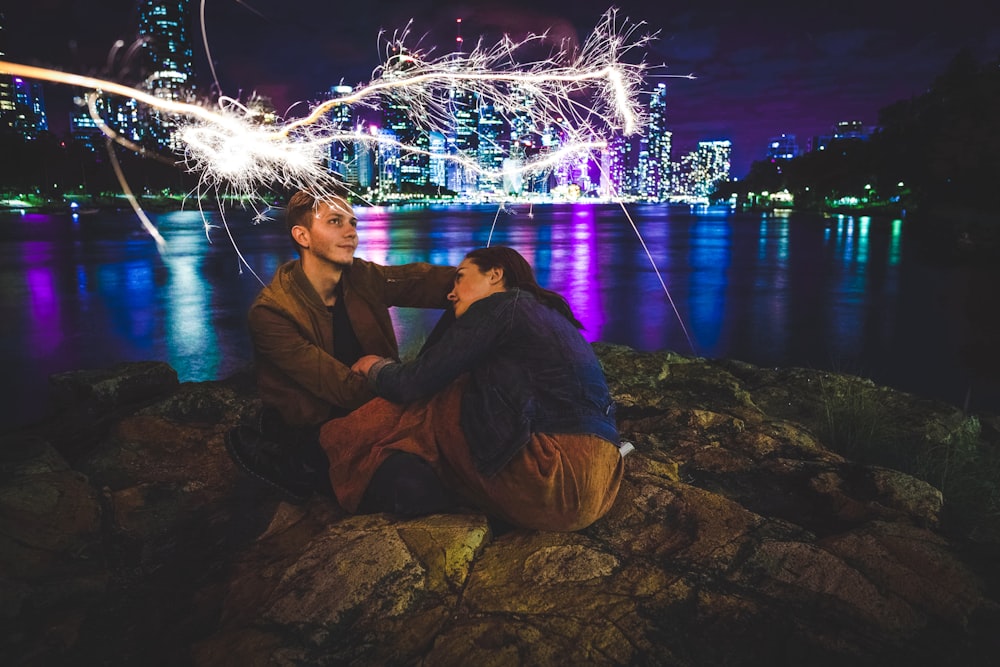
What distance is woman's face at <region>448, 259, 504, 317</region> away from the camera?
2.96 metres

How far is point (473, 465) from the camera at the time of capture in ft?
9.09

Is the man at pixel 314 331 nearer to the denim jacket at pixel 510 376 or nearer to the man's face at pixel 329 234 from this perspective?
the man's face at pixel 329 234

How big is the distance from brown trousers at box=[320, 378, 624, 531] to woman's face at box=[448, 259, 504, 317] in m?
0.40

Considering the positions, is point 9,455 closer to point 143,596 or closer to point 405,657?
point 143,596

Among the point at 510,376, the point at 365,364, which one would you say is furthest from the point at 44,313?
the point at 510,376

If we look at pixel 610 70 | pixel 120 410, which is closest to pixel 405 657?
pixel 610 70

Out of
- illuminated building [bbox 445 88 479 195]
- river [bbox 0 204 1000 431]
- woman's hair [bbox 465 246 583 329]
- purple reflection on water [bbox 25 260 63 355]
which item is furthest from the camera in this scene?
purple reflection on water [bbox 25 260 63 355]

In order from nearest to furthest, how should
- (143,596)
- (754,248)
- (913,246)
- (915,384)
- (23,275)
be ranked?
(143,596), (915,384), (23,275), (913,246), (754,248)

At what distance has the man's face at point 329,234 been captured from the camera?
362 cm

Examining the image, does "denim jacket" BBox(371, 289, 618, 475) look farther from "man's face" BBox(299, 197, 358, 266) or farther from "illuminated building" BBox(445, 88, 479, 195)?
"illuminated building" BBox(445, 88, 479, 195)

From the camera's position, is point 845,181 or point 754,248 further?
point 845,181

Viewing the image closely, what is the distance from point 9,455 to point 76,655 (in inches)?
82.7

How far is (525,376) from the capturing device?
2.71m

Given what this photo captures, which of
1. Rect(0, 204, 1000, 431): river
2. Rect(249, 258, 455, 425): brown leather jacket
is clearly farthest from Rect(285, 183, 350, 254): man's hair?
Rect(0, 204, 1000, 431): river
